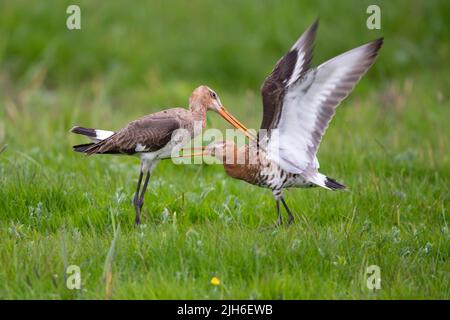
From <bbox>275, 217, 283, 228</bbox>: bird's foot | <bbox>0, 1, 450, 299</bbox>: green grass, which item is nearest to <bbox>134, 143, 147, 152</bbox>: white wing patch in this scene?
<bbox>0, 1, 450, 299</bbox>: green grass

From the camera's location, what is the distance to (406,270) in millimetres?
5840

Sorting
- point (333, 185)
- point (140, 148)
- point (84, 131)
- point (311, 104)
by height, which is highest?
point (311, 104)

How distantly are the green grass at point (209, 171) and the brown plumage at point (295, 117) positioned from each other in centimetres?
43

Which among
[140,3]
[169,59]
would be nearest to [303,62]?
[169,59]

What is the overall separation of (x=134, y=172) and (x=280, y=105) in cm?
253

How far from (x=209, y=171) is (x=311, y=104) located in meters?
2.31

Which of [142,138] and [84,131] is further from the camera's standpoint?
[84,131]

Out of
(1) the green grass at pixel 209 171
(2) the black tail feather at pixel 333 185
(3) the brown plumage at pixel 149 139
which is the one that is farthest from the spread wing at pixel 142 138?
(2) the black tail feather at pixel 333 185

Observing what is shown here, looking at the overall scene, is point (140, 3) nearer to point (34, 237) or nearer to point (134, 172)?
point (134, 172)

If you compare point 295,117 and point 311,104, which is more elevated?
point 311,104

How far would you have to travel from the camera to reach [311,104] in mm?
6543

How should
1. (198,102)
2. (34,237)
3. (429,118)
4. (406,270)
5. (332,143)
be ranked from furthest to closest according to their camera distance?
1. (429,118)
2. (332,143)
3. (198,102)
4. (34,237)
5. (406,270)

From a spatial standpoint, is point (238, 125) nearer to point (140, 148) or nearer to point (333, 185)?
point (140, 148)

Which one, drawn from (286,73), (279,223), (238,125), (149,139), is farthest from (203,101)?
(279,223)
